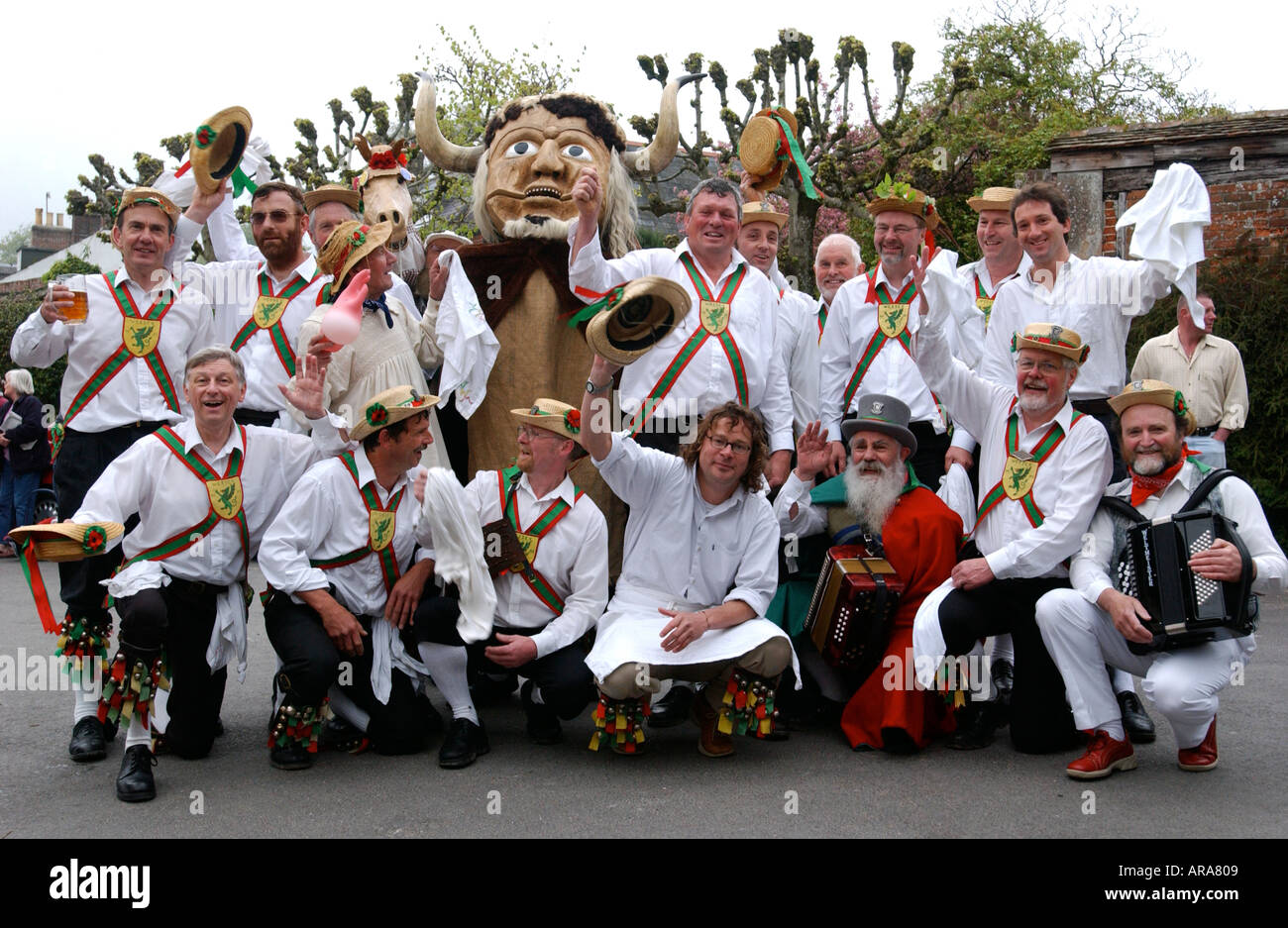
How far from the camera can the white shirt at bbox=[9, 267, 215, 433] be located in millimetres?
4941

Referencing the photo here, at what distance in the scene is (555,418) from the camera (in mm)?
4730

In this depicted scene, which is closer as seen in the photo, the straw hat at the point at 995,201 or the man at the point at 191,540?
the man at the point at 191,540

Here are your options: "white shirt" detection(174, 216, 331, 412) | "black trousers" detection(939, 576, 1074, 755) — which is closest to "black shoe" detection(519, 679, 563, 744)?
"black trousers" detection(939, 576, 1074, 755)

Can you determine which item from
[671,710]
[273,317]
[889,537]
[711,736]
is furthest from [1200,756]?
[273,317]

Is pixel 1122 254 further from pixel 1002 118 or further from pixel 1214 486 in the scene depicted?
pixel 1002 118

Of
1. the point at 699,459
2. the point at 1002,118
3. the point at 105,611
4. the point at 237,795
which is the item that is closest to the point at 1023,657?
the point at 699,459

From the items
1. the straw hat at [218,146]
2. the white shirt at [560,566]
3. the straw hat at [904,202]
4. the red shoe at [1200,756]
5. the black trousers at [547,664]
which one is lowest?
the red shoe at [1200,756]

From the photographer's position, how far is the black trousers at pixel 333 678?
14.5 feet

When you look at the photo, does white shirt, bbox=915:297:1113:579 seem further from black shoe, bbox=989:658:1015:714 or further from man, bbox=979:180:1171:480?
black shoe, bbox=989:658:1015:714

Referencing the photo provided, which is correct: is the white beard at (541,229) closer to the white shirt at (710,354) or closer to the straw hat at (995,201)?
the white shirt at (710,354)

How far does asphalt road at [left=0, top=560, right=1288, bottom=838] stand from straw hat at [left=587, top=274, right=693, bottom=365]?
5.12 feet

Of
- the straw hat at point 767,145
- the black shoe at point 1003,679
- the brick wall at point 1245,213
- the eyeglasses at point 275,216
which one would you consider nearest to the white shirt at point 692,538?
the black shoe at point 1003,679

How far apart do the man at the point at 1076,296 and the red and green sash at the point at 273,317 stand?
3.24m

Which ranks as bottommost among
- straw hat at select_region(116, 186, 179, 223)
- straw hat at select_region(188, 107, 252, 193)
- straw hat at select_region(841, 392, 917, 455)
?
straw hat at select_region(841, 392, 917, 455)
